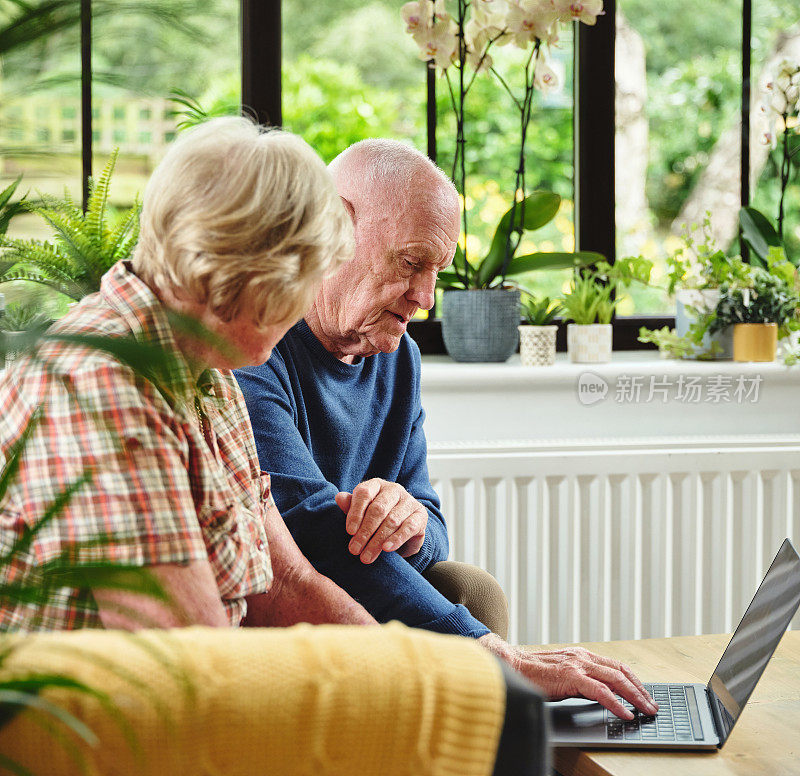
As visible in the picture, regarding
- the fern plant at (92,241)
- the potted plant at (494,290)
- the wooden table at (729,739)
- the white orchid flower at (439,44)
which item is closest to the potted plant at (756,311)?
the potted plant at (494,290)

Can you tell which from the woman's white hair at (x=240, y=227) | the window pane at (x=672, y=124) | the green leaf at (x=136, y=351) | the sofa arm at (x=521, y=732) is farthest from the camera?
the window pane at (x=672, y=124)

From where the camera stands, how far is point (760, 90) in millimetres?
2938

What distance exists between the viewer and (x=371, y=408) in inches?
73.9

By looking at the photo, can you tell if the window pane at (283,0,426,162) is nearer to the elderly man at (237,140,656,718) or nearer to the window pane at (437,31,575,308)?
the window pane at (437,31,575,308)

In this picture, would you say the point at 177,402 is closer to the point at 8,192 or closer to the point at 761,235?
the point at 8,192

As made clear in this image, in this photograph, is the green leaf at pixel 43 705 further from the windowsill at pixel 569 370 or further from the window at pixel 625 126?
the windowsill at pixel 569 370

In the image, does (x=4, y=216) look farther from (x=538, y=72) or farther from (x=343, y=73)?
(x=343, y=73)

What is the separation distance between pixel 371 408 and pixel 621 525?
0.92 m

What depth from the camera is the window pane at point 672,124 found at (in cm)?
301

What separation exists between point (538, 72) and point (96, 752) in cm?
235

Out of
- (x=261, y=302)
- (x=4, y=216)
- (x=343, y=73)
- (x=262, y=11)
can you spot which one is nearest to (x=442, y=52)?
(x=262, y=11)

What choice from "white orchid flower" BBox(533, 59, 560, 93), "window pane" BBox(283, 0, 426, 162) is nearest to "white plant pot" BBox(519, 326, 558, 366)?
"white orchid flower" BBox(533, 59, 560, 93)

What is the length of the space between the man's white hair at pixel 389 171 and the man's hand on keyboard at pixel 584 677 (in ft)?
2.63

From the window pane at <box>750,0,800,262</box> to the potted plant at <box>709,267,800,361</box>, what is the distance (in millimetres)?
334
